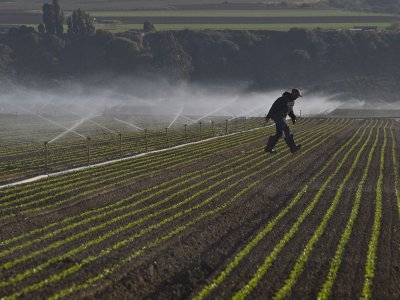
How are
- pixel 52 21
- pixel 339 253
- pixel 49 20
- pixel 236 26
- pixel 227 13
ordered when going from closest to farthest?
pixel 339 253, pixel 49 20, pixel 52 21, pixel 236 26, pixel 227 13

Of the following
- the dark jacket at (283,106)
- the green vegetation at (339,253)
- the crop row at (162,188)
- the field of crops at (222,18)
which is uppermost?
the field of crops at (222,18)

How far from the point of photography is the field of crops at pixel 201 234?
1214 centimetres

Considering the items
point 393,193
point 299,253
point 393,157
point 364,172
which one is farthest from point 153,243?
point 393,157

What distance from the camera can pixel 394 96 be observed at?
128 m

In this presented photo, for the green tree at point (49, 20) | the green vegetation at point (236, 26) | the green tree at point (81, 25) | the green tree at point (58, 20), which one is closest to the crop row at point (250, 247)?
the green tree at point (81, 25)

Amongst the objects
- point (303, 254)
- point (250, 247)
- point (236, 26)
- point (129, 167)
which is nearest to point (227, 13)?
point (236, 26)

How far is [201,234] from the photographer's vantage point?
52.5 ft

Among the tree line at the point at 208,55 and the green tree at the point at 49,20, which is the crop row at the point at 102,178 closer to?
the tree line at the point at 208,55

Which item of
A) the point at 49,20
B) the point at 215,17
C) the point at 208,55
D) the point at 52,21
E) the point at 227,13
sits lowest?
the point at 208,55

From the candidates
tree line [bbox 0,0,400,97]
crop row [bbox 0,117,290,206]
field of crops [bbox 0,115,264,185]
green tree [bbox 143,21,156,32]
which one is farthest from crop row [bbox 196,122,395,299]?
green tree [bbox 143,21,156,32]

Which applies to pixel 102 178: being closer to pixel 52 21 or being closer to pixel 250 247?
pixel 250 247

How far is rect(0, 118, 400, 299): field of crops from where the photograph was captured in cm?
1214

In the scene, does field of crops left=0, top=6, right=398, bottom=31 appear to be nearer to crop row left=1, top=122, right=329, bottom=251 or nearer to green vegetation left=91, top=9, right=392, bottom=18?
green vegetation left=91, top=9, right=392, bottom=18

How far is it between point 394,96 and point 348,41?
95.4 feet
